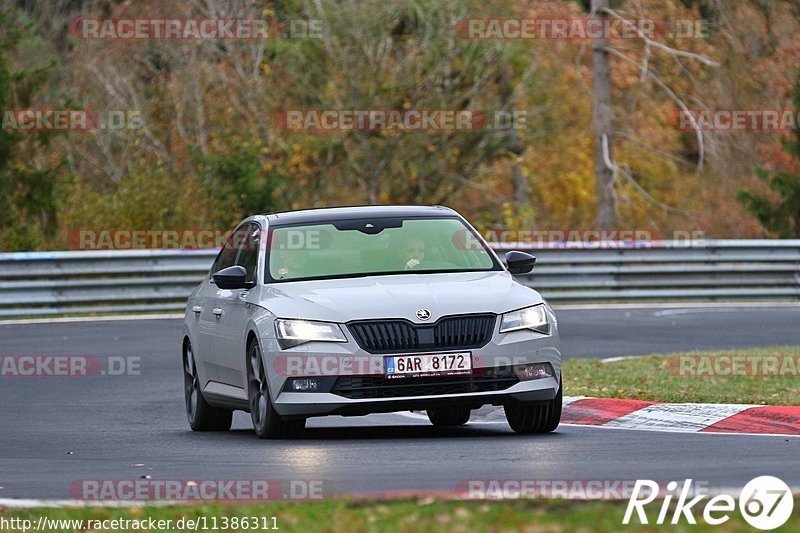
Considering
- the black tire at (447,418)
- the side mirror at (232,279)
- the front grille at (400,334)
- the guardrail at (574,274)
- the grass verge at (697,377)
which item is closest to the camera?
the front grille at (400,334)

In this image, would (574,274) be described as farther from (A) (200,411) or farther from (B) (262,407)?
(B) (262,407)

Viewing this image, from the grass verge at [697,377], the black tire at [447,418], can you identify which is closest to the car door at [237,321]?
the black tire at [447,418]

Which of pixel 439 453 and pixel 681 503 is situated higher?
pixel 681 503

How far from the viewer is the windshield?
12812 mm

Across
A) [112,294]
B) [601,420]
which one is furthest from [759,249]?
[601,420]

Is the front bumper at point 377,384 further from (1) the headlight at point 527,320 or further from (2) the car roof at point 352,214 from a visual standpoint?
(2) the car roof at point 352,214

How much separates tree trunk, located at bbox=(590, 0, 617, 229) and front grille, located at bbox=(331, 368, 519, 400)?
93.0 feet

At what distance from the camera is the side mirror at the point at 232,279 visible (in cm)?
1293

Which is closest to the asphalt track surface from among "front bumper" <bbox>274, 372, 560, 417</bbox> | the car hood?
"front bumper" <bbox>274, 372, 560, 417</bbox>

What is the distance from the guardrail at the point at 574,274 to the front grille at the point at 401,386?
17.3 m

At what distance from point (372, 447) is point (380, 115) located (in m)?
28.9

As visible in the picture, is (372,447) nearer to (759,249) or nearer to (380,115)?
(759,249)

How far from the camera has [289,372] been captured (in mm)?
11922

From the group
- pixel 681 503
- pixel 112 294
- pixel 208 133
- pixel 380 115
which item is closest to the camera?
pixel 681 503
